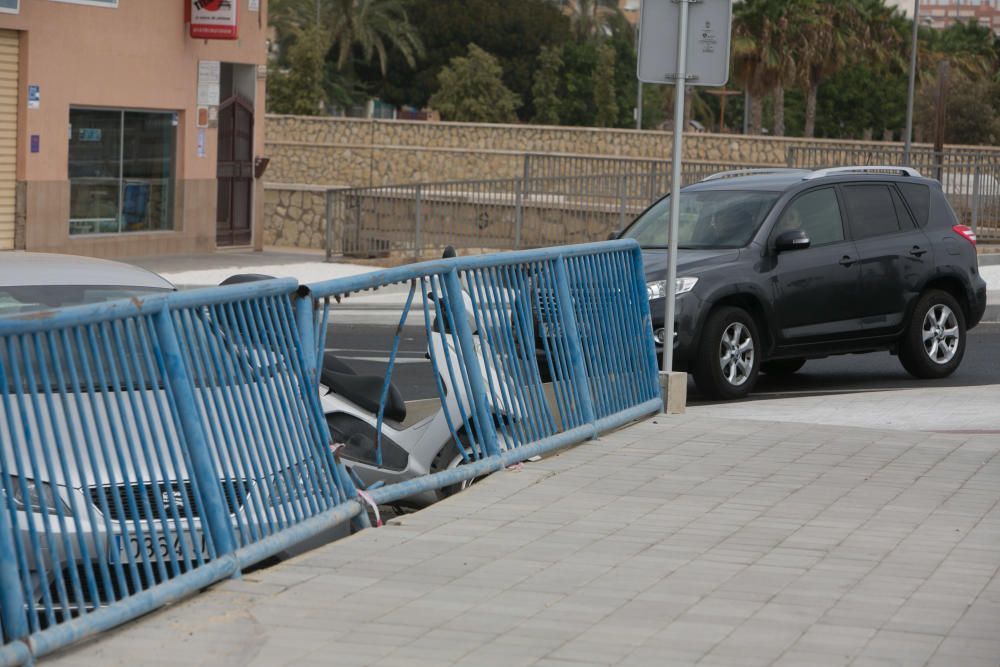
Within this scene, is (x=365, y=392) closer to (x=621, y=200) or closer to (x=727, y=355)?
(x=727, y=355)

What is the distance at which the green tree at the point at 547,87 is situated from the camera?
3132 inches

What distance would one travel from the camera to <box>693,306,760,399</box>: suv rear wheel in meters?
12.6

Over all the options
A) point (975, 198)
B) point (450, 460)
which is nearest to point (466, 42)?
point (975, 198)

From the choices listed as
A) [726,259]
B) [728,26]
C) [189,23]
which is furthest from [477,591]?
[189,23]

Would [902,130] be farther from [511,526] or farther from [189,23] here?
[511,526]

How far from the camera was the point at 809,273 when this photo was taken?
1325 cm

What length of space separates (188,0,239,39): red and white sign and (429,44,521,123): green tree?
4812cm

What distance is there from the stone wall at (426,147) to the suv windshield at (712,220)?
2435cm

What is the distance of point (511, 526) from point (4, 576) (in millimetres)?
2698

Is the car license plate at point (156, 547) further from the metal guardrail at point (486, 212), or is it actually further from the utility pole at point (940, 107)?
the utility pole at point (940, 107)

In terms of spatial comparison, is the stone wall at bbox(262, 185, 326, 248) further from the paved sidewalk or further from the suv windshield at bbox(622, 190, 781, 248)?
the paved sidewalk

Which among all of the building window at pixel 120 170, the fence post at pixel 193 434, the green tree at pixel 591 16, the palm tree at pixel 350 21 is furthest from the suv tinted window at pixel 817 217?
the green tree at pixel 591 16

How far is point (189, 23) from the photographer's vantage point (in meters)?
25.5

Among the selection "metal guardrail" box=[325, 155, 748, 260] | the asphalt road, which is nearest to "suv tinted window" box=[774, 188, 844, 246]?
the asphalt road
